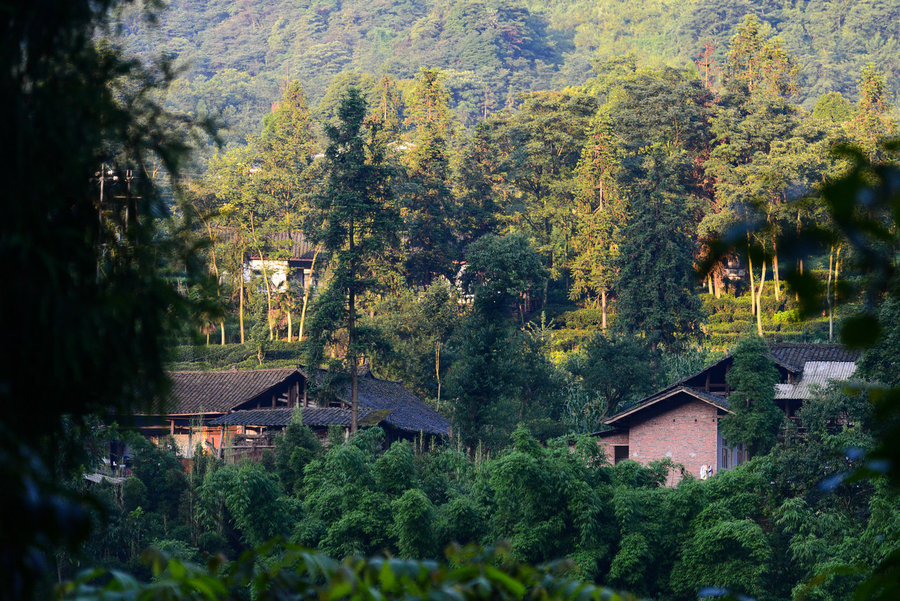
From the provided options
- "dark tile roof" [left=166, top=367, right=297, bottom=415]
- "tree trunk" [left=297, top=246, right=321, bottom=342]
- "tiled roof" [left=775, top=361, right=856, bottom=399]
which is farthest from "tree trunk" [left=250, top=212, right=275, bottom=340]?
"tiled roof" [left=775, top=361, right=856, bottom=399]

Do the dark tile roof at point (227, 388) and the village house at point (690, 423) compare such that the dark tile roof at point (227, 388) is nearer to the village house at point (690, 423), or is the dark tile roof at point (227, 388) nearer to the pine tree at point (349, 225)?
the pine tree at point (349, 225)

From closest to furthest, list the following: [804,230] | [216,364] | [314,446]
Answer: [804,230] → [314,446] → [216,364]

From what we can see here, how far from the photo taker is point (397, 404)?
20.8 m

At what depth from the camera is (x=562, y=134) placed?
35.2 metres

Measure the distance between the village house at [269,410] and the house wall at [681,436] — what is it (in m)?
3.65

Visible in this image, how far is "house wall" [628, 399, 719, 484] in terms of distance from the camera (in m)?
17.5

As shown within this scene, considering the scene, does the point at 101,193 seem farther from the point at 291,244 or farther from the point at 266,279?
the point at 291,244

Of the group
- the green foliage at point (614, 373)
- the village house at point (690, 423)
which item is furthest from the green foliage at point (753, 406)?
the green foliage at point (614, 373)

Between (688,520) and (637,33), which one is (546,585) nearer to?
(688,520)

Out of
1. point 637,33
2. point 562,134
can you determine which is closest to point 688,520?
point 562,134

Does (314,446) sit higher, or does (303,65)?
(303,65)

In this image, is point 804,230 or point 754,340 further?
point 754,340

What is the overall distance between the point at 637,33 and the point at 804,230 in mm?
76288

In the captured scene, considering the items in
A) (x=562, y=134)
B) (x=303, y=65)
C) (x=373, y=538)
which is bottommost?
(x=373, y=538)
